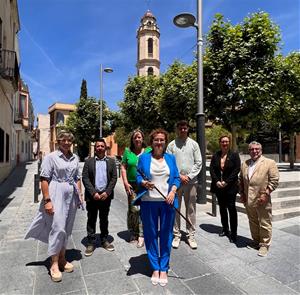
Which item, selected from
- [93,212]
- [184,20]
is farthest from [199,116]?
[93,212]

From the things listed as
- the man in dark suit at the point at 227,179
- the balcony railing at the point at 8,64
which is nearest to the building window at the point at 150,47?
the balcony railing at the point at 8,64

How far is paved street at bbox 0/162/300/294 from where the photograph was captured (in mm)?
3350

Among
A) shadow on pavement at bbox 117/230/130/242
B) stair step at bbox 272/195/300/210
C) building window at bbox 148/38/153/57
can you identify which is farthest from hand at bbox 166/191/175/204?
building window at bbox 148/38/153/57

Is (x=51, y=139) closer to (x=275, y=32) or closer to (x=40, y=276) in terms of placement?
(x=275, y=32)

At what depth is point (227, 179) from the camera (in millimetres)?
5023

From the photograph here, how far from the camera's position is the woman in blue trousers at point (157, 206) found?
351 centimetres

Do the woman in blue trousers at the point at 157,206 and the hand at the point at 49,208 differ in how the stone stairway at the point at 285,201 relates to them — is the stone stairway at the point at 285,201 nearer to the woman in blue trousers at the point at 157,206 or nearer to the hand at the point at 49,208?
the woman in blue trousers at the point at 157,206

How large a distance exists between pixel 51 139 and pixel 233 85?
54796 mm

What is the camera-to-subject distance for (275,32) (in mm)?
10039

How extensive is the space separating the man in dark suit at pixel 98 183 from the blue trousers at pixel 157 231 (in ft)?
3.35

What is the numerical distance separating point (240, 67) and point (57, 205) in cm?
839

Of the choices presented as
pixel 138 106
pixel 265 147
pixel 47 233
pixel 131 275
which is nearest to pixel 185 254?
pixel 131 275

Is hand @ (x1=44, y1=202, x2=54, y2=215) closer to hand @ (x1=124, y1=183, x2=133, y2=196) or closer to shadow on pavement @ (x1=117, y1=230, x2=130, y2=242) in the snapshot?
hand @ (x1=124, y1=183, x2=133, y2=196)

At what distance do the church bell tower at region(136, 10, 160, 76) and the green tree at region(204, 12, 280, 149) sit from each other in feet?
166
